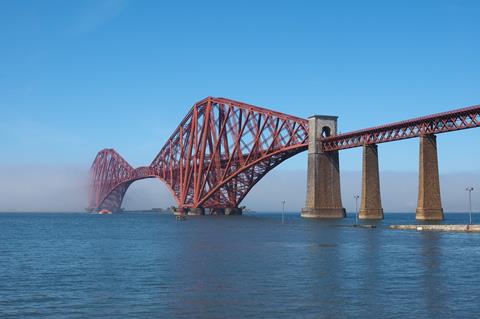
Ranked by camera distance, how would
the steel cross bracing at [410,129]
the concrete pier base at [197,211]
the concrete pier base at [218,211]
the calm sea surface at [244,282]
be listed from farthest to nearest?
the concrete pier base at [218,211] → the concrete pier base at [197,211] → the steel cross bracing at [410,129] → the calm sea surface at [244,282]

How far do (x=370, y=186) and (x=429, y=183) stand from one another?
616 inches

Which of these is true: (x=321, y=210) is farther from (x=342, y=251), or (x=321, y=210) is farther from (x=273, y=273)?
(x=273, y=273)

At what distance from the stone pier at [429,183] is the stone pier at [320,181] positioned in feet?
86.5

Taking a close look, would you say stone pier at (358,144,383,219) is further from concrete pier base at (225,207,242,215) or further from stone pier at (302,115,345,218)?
concrete pier base at (225,207,242,215)

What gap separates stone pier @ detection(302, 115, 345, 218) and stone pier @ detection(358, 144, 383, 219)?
11.0 m

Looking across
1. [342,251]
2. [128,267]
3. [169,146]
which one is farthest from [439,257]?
[169,146]

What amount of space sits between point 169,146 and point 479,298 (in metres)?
169

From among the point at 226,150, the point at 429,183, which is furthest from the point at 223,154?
the point at 429,183

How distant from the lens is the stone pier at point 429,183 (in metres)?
88.1

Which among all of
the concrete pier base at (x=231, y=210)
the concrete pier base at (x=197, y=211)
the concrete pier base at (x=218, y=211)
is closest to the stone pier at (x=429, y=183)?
the concrete pier base at (x=231, y=210)

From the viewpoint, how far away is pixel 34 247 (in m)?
59.7

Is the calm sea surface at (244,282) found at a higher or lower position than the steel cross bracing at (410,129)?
lower

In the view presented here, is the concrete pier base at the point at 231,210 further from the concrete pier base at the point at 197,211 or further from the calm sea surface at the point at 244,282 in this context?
the calm sea surface at the point at 244,282

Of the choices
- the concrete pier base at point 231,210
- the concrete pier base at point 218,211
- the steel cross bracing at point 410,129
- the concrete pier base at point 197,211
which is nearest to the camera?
the steel cross bracing at point 410,129
